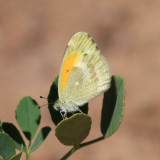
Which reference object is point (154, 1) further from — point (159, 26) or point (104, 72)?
point (104, 72)

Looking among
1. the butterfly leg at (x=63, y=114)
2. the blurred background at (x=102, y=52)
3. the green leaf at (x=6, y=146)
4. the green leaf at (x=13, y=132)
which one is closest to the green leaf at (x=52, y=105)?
the butterfly leg at (x=63, y=114)

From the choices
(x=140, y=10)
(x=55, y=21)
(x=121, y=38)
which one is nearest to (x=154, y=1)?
(x=140, y=10)

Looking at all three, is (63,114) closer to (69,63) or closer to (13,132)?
(13,132)

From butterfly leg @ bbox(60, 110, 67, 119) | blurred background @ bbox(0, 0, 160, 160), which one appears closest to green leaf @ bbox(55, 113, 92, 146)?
butterfly leg @ bbox(60, 110, 67, 119)

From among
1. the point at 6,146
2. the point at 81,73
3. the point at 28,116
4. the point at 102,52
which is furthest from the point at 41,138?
the point at 102,52

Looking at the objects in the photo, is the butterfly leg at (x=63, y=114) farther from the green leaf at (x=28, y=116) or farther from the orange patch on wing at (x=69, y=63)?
the orange patch on wing at (x=69, y=63)
